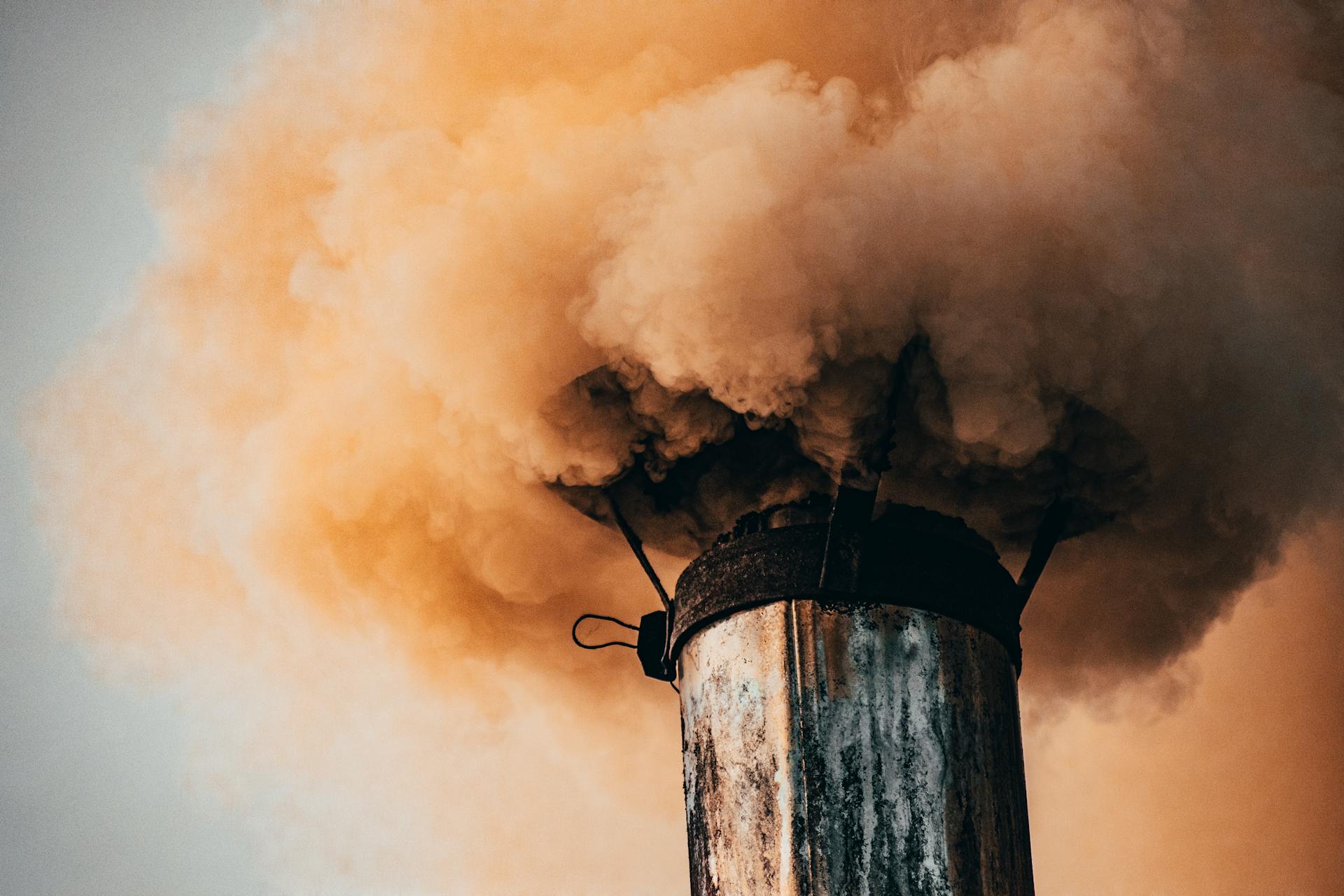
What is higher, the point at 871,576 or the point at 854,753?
the point at 871,576

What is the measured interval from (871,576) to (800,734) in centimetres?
55

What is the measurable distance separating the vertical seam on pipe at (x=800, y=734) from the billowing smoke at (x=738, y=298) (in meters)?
0.57

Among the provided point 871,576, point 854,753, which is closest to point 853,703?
point 854,753

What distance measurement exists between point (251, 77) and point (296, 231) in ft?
2.14

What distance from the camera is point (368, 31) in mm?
5926

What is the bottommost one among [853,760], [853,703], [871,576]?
[853,760]

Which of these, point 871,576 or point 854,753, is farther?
point 871,576

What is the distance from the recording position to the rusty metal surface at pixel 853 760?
429 cm

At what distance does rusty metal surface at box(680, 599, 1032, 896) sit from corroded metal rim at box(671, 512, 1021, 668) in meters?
0.04

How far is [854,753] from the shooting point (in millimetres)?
4363

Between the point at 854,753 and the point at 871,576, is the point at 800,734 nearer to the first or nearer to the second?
the point at 854,753

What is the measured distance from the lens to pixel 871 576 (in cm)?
456

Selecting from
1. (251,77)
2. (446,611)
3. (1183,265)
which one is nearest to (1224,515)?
(1183,265)

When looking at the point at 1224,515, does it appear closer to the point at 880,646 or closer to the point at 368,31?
the point at 880,646
